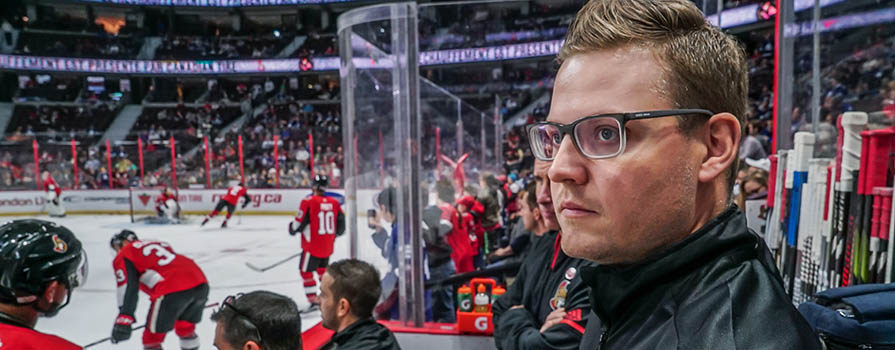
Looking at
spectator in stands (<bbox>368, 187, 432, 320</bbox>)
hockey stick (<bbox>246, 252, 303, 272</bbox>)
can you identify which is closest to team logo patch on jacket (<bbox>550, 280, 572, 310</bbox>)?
spectator in stands (<bbox>368, 187, 432, 320</bbox>)

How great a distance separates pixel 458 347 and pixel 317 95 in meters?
20.9

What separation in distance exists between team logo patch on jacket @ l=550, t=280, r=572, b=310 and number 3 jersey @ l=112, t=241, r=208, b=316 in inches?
119

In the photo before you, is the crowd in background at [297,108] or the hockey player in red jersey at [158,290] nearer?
the crowd in background at [297,108]

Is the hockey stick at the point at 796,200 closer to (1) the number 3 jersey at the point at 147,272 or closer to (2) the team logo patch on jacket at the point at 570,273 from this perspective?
(2) the team logo patch on jacket at the point at 570,273

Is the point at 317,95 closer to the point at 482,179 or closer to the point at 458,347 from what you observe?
the point at 482,179

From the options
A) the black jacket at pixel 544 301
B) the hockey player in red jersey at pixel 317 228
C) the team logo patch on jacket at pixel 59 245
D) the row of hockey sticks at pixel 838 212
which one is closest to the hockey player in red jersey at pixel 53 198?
the hockey player in red jersey at pixel 317 228

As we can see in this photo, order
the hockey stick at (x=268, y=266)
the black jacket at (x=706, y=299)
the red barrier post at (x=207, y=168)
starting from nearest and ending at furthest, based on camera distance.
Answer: the black jacket at (x=706, y=299) → the hockey stick at (x=268, y=266) → the red barrier post at (x=207, y=168)

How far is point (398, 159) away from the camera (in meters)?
3.51

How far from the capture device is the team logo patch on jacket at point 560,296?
1.75 meters

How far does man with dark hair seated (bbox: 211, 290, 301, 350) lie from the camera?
1.84m

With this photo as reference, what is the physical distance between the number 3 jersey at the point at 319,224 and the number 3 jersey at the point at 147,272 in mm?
1806

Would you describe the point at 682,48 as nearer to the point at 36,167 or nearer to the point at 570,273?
the point at 570,273

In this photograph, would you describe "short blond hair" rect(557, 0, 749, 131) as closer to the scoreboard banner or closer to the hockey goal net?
the hockey goal net

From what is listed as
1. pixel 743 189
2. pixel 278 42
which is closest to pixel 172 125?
pixel 278 42
